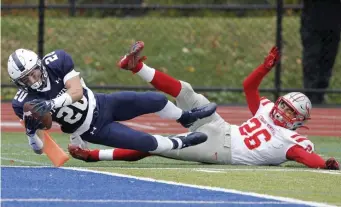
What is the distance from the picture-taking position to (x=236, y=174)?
937 cm

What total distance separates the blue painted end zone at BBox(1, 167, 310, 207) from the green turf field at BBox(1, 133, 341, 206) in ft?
1.22

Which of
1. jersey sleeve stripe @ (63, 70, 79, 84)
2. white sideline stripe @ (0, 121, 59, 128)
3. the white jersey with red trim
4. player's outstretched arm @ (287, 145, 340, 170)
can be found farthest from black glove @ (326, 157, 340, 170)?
white sideline stripe @ (0, 121, 59, 128)

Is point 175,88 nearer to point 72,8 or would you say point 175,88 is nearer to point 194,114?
point 194,114

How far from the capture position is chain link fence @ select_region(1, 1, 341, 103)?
779 inches

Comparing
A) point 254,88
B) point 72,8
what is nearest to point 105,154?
point 254,88

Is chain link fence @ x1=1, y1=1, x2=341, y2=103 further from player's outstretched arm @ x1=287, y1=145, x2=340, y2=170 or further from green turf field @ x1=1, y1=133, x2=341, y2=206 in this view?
player's outstretched arm @ x1=287, y1=145, x2=340, y2=170

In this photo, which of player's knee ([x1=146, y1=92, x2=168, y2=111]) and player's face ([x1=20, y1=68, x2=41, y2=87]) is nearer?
player's face ([x1=20, y1=68, x2=41, y2=87])

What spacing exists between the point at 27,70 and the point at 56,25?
36.4ft

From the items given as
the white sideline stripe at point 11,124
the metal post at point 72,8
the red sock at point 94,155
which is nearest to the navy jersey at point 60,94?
the red sock at point 94,155

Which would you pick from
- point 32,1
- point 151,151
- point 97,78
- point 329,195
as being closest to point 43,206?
point 329,195

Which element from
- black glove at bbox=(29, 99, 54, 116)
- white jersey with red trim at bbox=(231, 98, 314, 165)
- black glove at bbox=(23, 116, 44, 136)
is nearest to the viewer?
black glove at bbox=(29, 99, 54, 116)

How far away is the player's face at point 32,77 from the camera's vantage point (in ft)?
31.2

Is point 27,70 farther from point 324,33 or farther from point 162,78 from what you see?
point 324,33

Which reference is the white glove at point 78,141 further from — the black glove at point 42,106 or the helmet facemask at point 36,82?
the black glove at point 42,106
